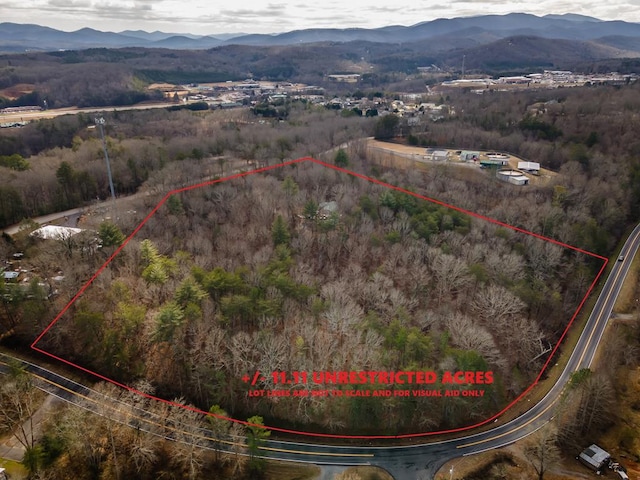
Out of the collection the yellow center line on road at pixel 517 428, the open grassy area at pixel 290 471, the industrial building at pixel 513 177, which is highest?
the industrial building at pixel 513 177

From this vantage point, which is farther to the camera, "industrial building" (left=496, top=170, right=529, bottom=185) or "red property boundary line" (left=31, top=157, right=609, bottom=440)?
"industrial building" (left=496, top=170, right=529, bottom=185)

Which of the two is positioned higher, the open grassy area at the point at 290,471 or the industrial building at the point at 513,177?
the industrial building at the point at 513,177

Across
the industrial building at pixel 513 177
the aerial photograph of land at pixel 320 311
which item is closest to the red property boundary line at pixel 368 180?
the aerial photograph of land at pixel 320 311

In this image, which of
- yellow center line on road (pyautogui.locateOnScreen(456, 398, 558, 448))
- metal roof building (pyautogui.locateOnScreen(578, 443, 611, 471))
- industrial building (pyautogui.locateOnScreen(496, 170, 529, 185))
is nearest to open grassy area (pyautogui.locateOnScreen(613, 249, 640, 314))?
industrial building (pyautogui.locateOnScreen(496, 170, 529, 185))

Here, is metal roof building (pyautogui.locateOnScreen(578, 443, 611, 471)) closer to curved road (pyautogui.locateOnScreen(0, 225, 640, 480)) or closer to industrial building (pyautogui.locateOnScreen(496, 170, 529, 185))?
curved road (pyautogui.locateOnScreen(0, 225, 640, 480))

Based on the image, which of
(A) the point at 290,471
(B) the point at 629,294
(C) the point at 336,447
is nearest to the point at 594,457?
(C) the point at 336,447

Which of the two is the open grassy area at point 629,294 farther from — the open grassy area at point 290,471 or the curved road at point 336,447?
the open grassy area at point 290,471

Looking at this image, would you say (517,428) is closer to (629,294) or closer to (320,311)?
(320,311)

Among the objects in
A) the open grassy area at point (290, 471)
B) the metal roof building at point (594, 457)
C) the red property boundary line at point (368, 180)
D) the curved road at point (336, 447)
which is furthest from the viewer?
the red property boundary line at point (368, 180)

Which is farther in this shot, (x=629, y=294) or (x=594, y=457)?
(x=629, y=294)

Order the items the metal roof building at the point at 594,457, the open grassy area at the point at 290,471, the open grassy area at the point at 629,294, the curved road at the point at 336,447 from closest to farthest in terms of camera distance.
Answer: the open grassy area at the point at 290,471 < the curved road at the point at 336,447 < the metal roof building at the point at 594,457 < the open grassy area at the point at 629,294

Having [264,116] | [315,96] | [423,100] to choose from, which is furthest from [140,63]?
[423,100]
